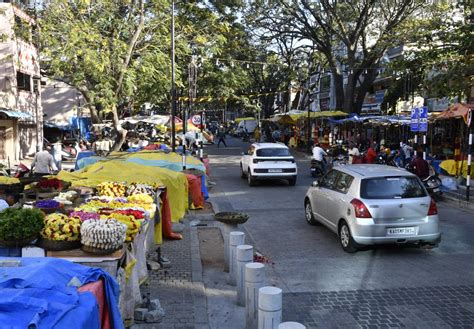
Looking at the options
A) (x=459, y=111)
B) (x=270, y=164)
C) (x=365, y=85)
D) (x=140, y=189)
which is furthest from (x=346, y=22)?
(x=140, y=189)

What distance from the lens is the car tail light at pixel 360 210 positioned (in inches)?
325

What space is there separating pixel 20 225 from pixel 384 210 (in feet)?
19.2

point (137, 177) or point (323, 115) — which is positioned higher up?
point (323, 115)

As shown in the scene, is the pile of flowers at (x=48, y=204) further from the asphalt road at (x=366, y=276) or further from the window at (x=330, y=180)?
the window at (x=330, y=180)

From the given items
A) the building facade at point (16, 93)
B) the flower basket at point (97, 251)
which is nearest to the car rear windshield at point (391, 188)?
the flower basket at point (97, 251)

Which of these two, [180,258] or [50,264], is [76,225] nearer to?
[50,264]

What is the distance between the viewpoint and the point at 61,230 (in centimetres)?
499

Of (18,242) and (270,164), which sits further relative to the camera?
(270,164)

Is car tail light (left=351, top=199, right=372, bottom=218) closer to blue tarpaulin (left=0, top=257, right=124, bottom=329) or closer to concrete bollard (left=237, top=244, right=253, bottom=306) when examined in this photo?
concrete bollard (left=237, top=244, right=253, bottom=306)

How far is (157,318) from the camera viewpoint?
5590mm

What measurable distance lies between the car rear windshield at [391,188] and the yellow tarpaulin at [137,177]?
3.87 m

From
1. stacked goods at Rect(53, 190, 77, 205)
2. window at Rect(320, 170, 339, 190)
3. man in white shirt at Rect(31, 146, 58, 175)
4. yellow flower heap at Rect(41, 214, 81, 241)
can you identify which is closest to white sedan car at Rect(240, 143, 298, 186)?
man in white shirt at Rect(31, 146, 58, 175)

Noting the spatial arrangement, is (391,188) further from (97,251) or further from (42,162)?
(42,162)

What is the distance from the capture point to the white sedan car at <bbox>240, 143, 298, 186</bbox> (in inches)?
697
